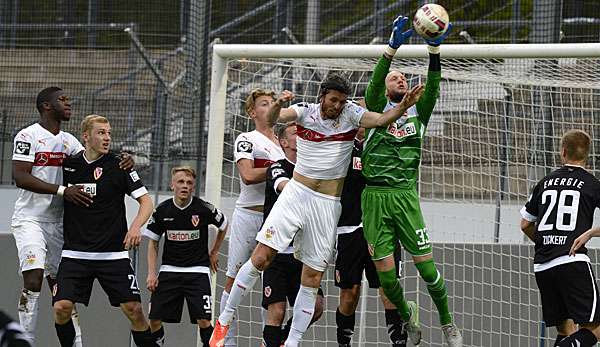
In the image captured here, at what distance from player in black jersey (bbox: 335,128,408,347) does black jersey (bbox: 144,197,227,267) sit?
1168 millimetres

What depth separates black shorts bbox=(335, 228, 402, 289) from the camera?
27.5ft

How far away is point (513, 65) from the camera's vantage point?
9.90 metres

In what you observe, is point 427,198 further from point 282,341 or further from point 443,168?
point 282,341

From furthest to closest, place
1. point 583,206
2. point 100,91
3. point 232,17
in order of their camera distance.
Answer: point 232,17 < point 100,91 < point 583,206

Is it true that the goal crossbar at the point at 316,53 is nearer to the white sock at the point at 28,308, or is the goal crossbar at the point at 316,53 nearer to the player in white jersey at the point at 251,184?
the player in white jersey at the point at 251,184

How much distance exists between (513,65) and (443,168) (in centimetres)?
121

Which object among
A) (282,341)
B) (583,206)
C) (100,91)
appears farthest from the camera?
(100,91)

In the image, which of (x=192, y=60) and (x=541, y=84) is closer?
(x=541, y=84)

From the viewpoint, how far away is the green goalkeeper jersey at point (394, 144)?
7.93 meters

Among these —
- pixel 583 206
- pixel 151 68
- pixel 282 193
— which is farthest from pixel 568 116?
pixel 151 68

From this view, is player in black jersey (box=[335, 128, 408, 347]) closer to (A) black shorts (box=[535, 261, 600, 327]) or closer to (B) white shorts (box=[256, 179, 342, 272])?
(B) white shorts (box=[256, 179, 342, 272])

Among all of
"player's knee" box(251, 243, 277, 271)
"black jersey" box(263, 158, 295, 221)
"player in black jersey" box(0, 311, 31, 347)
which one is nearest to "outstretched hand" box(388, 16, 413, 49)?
"black jersey" box(263, 158, 295, 221)

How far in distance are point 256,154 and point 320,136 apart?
115 cm

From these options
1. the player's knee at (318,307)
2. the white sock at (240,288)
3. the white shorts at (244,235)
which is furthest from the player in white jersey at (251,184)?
the white sock at (240,288)
